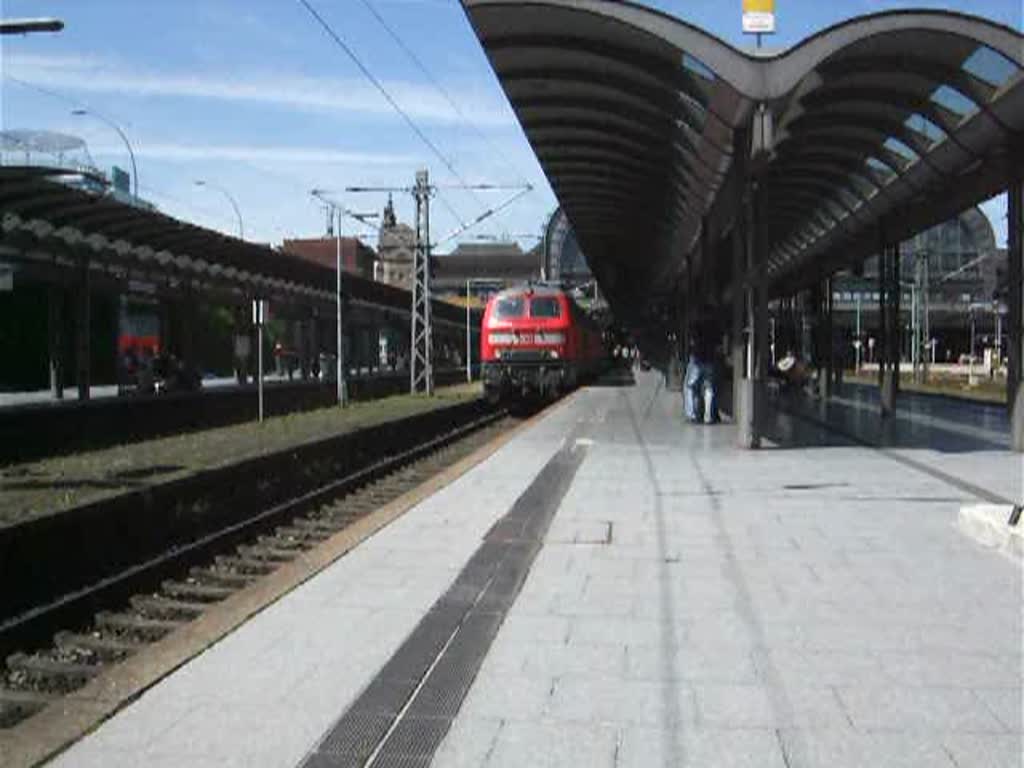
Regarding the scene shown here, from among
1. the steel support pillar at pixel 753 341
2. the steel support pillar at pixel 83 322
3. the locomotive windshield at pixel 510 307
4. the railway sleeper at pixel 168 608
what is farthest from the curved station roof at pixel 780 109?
the steel support pillar at pixel 83 322

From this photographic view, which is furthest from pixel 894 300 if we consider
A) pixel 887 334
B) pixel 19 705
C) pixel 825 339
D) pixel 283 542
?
pixel 19 705

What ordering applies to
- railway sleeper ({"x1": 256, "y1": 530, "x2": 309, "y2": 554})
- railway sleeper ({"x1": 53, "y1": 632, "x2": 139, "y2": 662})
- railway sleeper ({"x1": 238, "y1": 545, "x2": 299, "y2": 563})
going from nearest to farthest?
railway sleeper ({"x1": 53, "y1": 632, "x2": 139, "y2": 662})
railway sleeper ({"x1": 238, "y1": 545, "x2": 299, "y2": 563})
railway sleeper ({"x1": 256, "y1": 530, "x2": 309, "y2": 554})

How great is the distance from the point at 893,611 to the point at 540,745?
9.96ft

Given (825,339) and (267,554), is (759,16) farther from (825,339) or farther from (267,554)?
(825,339)

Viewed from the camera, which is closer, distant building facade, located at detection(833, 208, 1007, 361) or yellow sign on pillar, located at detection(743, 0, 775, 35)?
yellow sign on pillar, located at detection(743, 0, 775, 35)

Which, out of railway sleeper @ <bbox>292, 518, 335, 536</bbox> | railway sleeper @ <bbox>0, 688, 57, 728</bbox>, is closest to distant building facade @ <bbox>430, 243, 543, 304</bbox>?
railway sleeper @ <bbox>292, 518, 335, 536</bbox>

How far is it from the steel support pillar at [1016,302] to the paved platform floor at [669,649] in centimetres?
567

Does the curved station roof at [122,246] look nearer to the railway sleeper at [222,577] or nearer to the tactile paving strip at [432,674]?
the railway sleeper at [222,577]

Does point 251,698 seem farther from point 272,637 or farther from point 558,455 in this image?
point 558,455

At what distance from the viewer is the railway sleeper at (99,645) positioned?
7.72 meters

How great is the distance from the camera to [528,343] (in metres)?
32.5

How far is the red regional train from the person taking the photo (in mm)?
32250

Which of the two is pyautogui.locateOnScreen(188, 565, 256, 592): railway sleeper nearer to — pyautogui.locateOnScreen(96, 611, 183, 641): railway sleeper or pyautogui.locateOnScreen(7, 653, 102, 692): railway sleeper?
pyautogui.locateOnScreen(96, 611, 183, 641): railway sleeper

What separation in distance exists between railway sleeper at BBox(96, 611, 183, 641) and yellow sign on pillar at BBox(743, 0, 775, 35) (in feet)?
33.8
